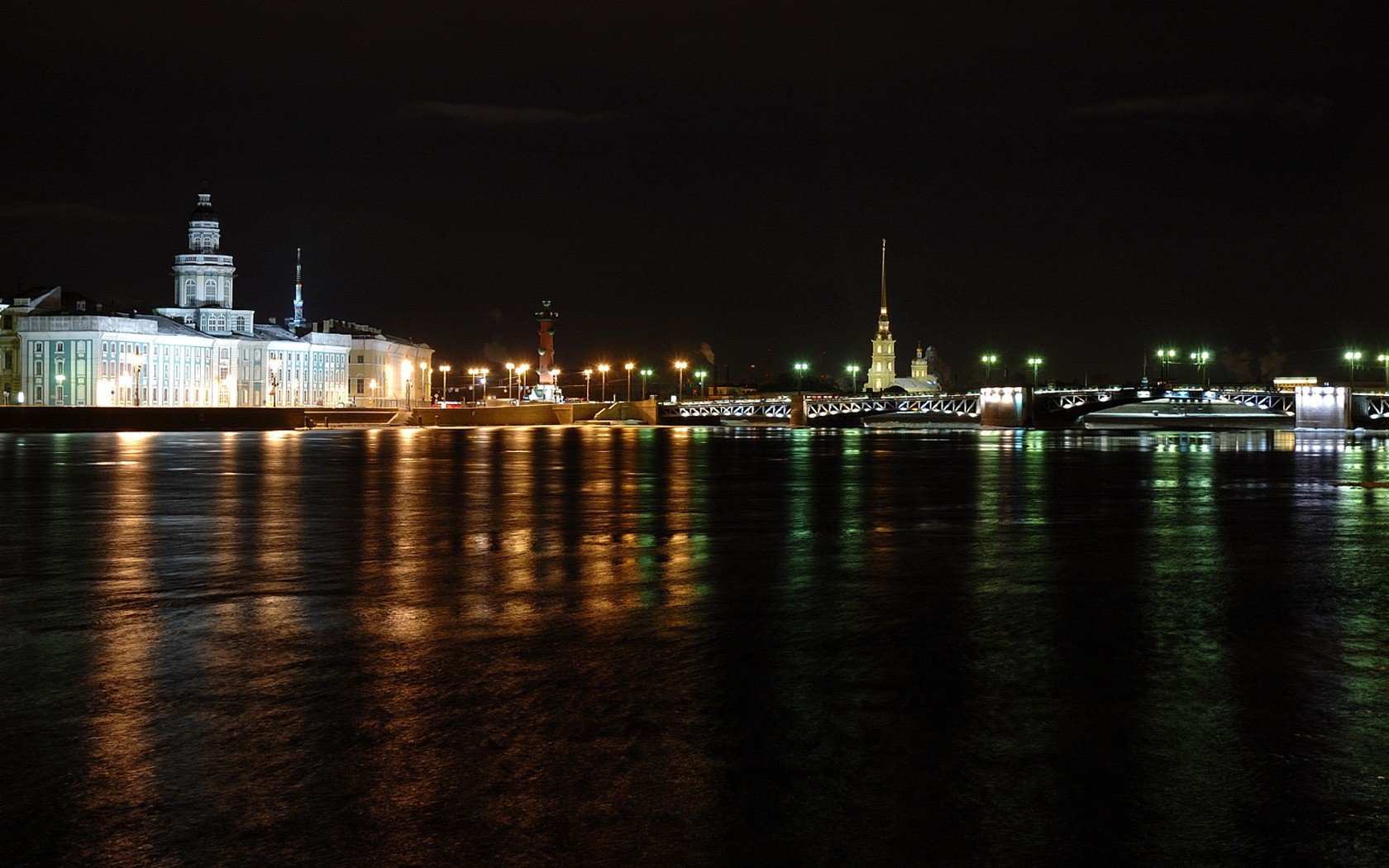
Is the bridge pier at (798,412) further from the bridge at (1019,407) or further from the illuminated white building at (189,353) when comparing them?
the illuminated white building at (189,353)

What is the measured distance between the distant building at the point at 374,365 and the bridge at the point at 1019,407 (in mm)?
54521

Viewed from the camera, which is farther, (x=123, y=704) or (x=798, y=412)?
(x=798, y=412)

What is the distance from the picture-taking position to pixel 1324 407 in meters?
87.1

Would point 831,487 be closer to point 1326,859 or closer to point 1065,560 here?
point 1065,560

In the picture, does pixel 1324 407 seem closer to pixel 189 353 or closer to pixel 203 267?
pixel 189 353

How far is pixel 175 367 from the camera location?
136 meters

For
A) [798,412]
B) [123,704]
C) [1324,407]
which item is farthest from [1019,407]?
[123,704]

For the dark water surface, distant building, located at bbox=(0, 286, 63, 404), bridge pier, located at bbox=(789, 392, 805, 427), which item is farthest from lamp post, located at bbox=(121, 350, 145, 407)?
the dark water surface

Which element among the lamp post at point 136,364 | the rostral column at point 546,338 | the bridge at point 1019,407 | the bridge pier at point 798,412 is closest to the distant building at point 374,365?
the rostral column at point 546,338

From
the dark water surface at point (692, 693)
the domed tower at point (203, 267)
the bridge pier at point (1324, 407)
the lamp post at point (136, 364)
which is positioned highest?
the domed tower at point (203, 267)

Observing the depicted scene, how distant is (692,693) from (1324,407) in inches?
3497

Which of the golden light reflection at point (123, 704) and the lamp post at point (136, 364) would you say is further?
the lamp post at point (136, 364)

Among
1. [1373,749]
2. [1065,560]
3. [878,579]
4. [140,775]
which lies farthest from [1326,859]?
[1065,560]

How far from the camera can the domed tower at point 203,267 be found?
155 metres
